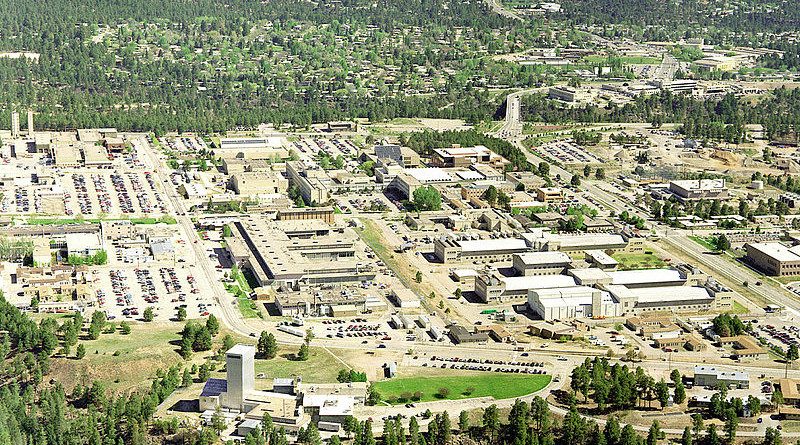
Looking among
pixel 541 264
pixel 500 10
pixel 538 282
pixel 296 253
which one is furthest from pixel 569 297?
pixel 500 10

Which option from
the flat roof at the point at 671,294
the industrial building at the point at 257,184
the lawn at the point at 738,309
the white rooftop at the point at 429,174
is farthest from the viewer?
the white rooftop at the point at 429,174

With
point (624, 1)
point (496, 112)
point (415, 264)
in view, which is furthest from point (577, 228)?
point (624, 1)

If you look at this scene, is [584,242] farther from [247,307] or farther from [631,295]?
[247,307]

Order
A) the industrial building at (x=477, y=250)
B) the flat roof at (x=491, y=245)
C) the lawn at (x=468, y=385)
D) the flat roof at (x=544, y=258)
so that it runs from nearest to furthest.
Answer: the lawn at (x=468, y=385), the flat roof at (x=544, y=258), the industrial building at (x=477, y=250), the flat roof at (x=491, y=245)

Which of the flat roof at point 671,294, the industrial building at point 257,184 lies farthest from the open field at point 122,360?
the industrial building at point 257,184

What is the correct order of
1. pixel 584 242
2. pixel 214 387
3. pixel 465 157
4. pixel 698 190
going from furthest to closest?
pixel 465 157
pixel 698 190
pixel 584 242
pixel 214 387

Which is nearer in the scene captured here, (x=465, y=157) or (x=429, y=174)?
(x=429, y=174)

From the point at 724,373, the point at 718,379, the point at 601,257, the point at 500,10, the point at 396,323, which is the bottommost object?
the point at 396,323

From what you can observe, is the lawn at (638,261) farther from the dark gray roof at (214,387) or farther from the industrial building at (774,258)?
the dark gray roof at (214,387)
